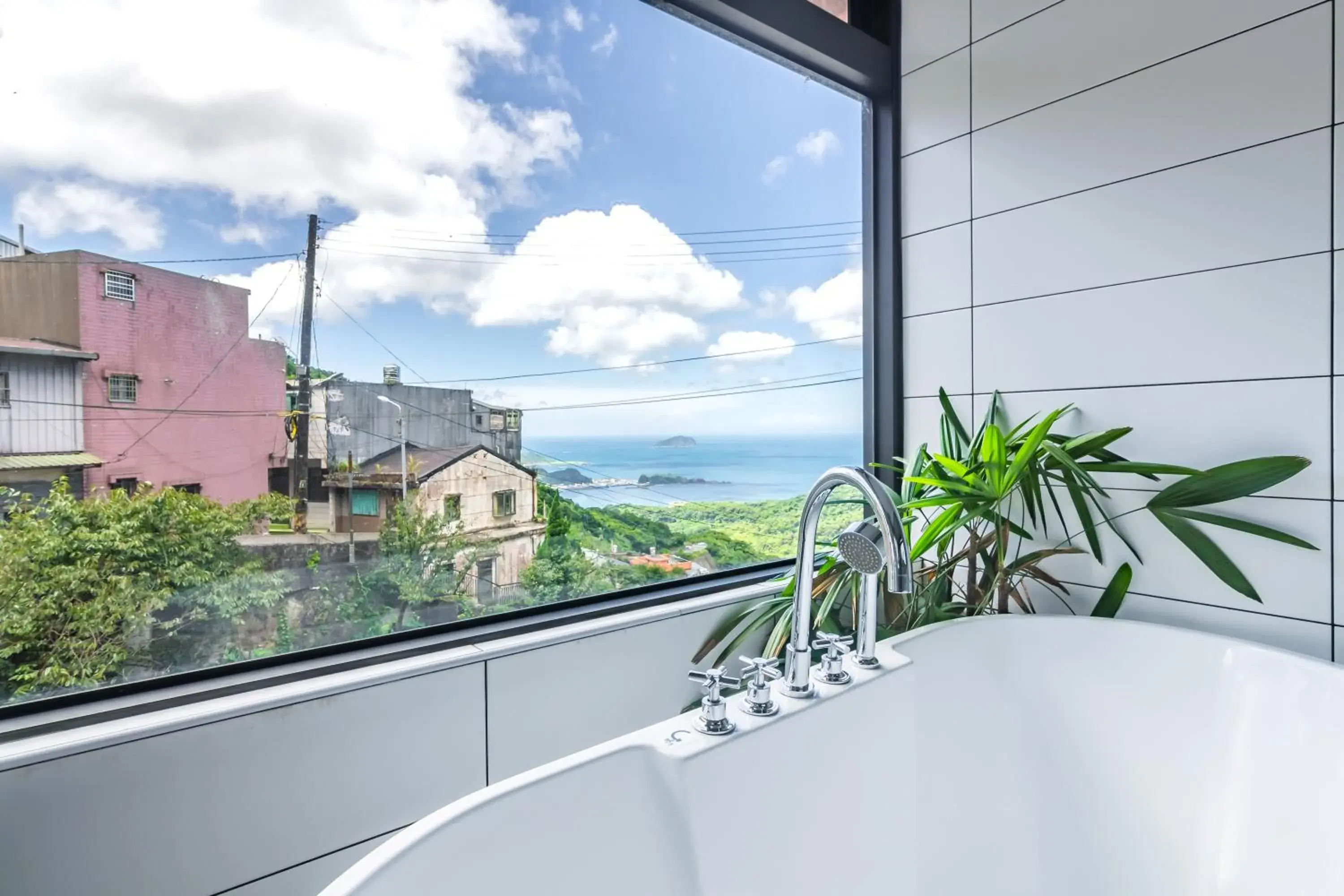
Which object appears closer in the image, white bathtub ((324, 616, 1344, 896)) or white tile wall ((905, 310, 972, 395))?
white bathtub ((324, 616, 1344, 896))

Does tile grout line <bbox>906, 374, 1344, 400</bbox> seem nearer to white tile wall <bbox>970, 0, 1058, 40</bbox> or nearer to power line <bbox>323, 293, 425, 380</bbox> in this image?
white tile wall <bbox>970, 0, 1058, 40</bbox>

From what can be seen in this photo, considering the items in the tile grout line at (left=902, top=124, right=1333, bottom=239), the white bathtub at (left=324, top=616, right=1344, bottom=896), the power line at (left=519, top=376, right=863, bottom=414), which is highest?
the tile grout line at (left=902, top=124, right=1333, bottom=239)

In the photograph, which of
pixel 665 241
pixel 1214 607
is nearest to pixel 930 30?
pixel 665 241

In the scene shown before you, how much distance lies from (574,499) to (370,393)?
1.56 feet

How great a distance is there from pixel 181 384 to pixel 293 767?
2.00ft

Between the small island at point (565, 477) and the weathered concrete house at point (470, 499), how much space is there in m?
0.03

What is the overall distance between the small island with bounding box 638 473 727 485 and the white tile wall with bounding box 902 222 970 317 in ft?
2.56

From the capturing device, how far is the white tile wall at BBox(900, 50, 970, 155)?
186cm

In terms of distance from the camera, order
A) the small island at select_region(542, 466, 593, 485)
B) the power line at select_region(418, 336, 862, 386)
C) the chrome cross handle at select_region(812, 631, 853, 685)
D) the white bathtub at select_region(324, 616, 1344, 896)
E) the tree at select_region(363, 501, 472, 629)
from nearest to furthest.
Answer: the white bathtub at select_region(324, 616, 1344, 896) < the chrome cross handle at select_region(812, 631, 853, 685) < the tree at select_region(363, 501, 472, 629) < the power line at select_region(418, 336, 862, 386) < the small island at select_region(542, 466, 593, 485)

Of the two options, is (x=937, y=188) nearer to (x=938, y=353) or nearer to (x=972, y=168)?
(x=972, y=168)

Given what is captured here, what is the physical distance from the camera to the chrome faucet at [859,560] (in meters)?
1.02

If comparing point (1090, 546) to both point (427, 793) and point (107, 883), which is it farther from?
point (107, 883)

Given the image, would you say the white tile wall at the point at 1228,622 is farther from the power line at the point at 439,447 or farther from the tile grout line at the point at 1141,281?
the power line at the point at 439,447

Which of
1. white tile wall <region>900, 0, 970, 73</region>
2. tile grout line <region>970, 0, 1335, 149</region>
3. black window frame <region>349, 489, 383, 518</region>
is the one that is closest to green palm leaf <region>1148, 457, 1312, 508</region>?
tile grout line <region>970, 0, 1335, 149</region>
